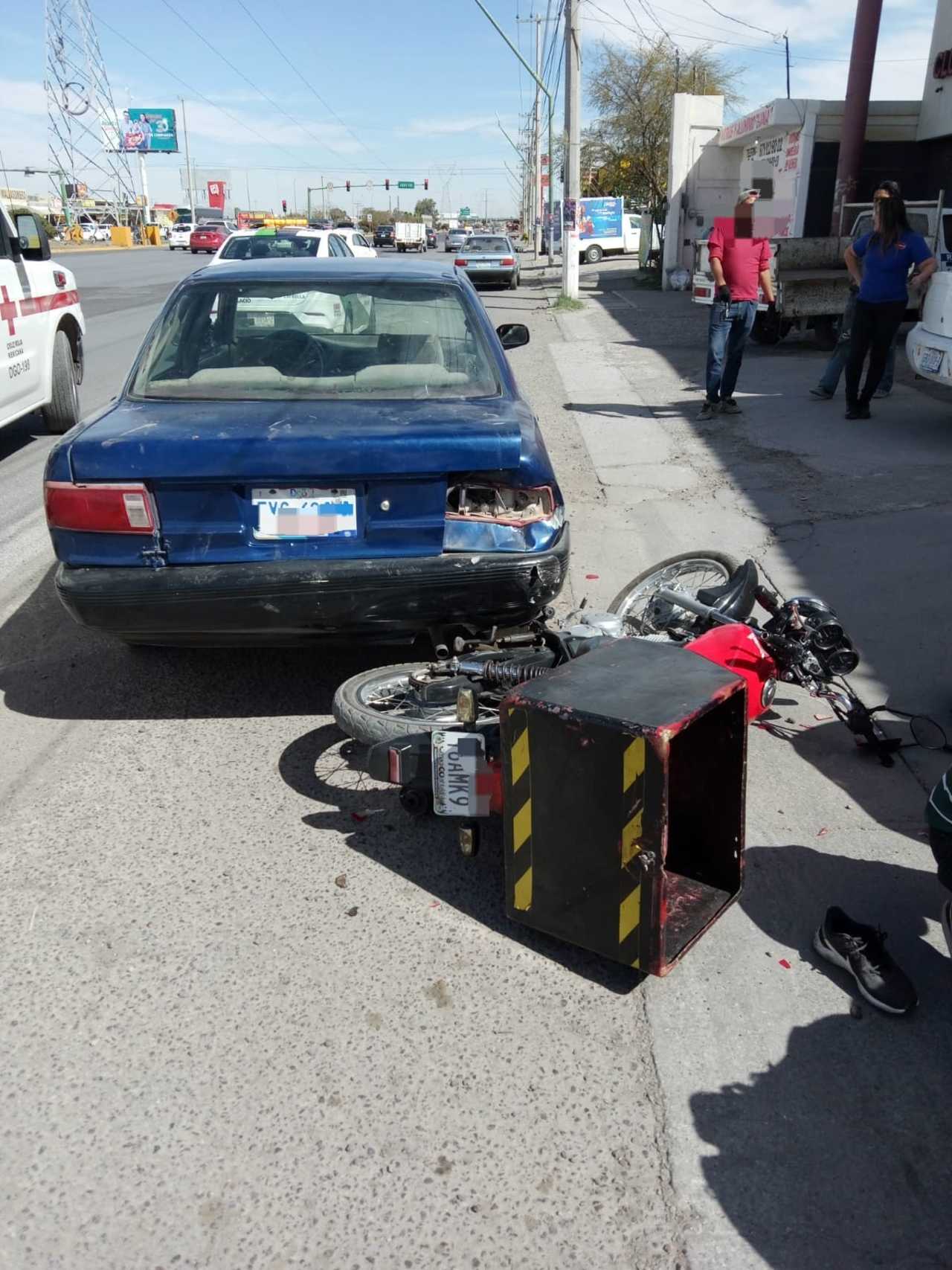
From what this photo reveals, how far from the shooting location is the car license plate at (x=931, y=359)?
8.85 meters

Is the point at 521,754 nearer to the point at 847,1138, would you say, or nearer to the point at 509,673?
the point at 509,673

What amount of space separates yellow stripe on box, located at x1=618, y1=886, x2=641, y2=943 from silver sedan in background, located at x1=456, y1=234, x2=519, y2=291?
27846 millimetres

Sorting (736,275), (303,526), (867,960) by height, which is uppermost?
(736,275)

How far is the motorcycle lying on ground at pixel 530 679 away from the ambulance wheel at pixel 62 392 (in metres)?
7.02

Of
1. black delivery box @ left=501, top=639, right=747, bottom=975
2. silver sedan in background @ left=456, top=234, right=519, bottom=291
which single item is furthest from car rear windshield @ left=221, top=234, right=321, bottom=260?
black delivery box @ left=501, top=639, right=747, bottom=975

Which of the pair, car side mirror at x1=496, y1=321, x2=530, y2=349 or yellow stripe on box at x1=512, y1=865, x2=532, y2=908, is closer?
yellow stripe on box at x1=512, y1=865, x2=532, y2=908

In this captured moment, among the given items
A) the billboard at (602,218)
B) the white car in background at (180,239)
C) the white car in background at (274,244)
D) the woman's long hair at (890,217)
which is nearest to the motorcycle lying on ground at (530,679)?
the woman's long hair at (890,217)

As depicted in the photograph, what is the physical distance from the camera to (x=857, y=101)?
20.2 meters

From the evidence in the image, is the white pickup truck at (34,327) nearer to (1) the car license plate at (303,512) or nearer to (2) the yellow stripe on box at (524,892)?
(1) the car license plate at (303,512)

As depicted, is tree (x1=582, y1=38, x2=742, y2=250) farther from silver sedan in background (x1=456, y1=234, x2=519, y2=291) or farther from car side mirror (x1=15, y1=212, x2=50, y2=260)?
car side mirror (x1=15, y1=212, x2=50, y2=260)

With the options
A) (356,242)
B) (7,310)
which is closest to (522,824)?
(7,310)

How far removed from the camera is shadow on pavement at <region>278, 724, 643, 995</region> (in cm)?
290

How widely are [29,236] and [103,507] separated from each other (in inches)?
238

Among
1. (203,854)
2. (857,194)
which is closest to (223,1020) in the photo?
(203,854)
